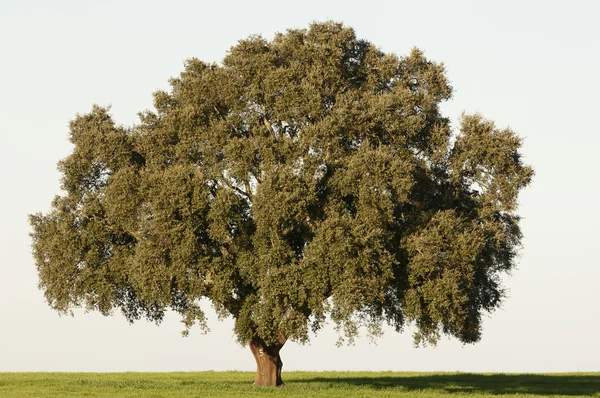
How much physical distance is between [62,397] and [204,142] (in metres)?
14.7

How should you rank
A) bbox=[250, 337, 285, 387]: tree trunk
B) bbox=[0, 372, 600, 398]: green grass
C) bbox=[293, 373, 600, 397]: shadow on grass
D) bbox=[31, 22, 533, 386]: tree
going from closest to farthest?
bbox=[31, 22, 533, 386]: tree, bbox=[0, 372, 600, 398]: green grass, bbox=[250, 337, 285, 387]: tree trunk, bbox=[293, 373, 600, 397]: shadow on grass

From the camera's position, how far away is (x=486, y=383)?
60.7 m

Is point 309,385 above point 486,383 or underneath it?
underneath

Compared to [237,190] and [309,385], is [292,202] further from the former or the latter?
[309,385]

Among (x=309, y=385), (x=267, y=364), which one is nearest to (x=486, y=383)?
(x=309, y=385)

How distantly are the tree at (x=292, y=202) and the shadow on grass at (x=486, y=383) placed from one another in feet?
20.3

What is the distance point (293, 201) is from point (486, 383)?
2316 centimetres

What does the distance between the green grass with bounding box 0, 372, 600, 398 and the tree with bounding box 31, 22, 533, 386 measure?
10.9 ft

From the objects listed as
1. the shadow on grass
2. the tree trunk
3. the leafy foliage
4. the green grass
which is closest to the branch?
the leafy foliage

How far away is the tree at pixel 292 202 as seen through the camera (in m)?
45.6

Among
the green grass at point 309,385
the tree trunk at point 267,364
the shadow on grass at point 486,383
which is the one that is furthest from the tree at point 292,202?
the shadow on grass at point 486,383

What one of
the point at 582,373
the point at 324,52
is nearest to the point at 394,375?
the point at 582,373

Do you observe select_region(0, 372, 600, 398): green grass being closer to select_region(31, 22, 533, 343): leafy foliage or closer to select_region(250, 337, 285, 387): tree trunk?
select_region(250, 337, 285, 387): tree trunk

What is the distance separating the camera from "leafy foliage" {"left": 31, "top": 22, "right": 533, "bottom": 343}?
4556 centimetres
